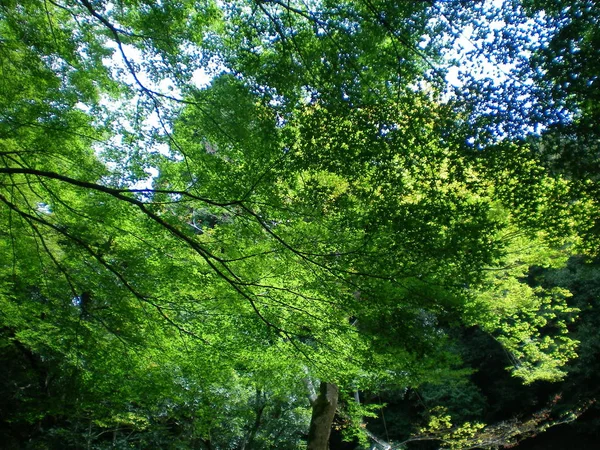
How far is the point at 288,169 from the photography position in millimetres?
2865

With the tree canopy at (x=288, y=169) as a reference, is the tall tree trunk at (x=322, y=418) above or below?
below

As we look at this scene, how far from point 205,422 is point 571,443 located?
41.3 feet

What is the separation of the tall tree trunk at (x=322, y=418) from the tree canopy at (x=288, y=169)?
1.46m

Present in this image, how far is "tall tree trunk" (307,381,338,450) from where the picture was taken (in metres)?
5.75

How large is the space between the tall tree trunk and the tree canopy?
57.4 inches

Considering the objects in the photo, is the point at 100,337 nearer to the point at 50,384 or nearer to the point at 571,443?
the point at 50,384

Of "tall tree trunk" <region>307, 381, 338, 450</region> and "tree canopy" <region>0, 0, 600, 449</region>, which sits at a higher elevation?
"tree canopy" <region>0, 0, 600, 449</region>

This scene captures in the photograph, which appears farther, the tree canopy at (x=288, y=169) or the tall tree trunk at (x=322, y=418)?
the tall tree trunk at (x=322, y=418)

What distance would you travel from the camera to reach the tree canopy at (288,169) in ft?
Result: 8.14

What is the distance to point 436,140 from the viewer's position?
262 cm

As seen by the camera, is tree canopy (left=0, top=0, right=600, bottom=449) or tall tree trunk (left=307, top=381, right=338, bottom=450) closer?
tree canopy (left=0, top=0, right=600, bottom=449)

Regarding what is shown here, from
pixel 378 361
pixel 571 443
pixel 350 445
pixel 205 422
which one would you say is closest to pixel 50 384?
pixel 205 422

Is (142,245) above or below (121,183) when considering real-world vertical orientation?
below

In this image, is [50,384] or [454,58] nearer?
[454,58]
